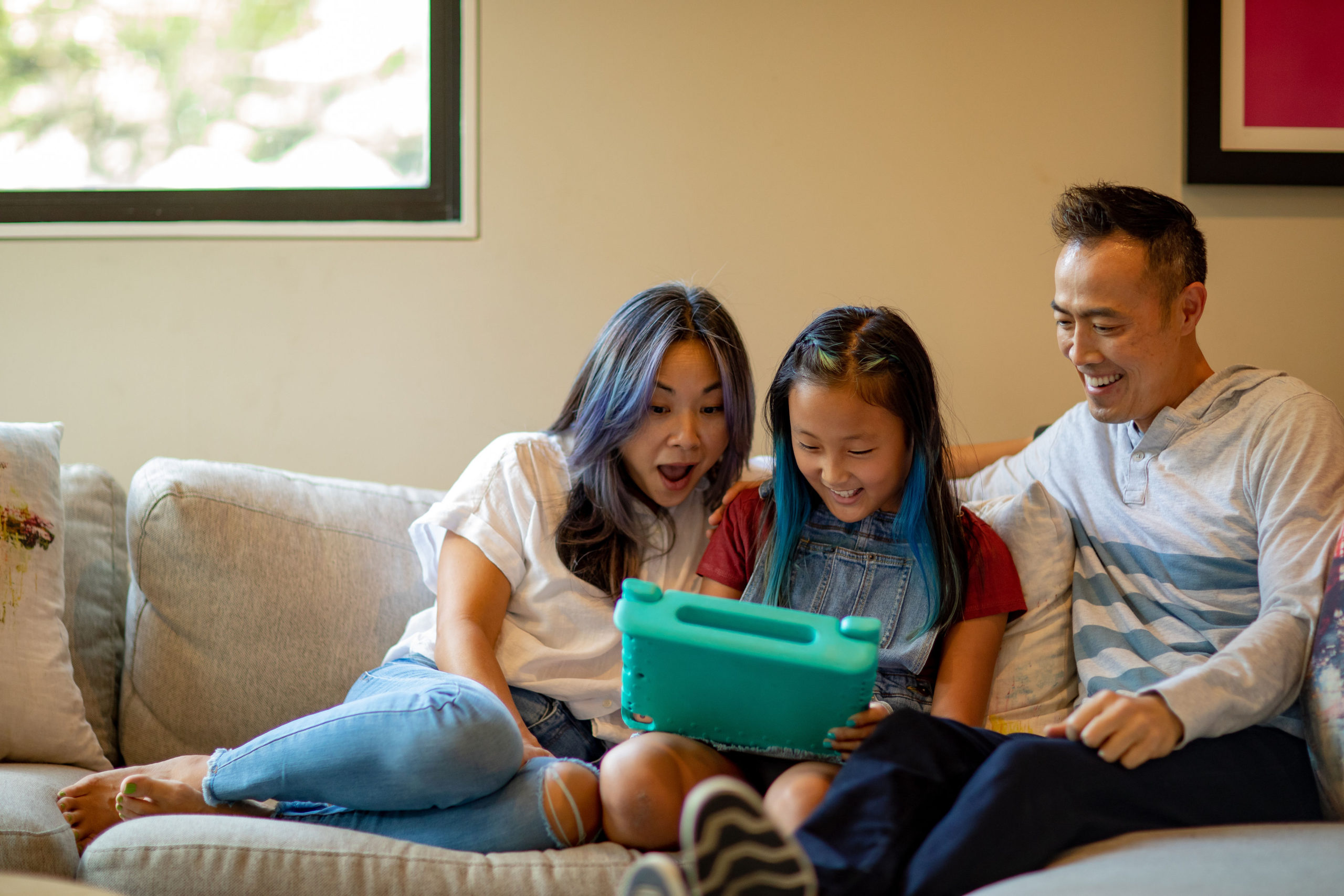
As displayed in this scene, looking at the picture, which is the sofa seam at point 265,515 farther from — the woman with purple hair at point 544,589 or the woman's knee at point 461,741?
the woman's knee at point 461,741

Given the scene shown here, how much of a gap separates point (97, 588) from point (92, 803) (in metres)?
0.48

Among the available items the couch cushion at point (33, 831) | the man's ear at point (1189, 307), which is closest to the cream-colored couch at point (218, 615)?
the couch cushion at point (33, 831)

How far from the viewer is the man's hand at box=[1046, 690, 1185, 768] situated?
3.56ft

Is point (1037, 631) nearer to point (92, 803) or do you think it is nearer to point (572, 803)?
point (572, 803)

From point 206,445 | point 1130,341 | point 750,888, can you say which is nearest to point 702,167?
point 1130,341

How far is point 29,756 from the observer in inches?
57.5

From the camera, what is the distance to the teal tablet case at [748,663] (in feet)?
3.51

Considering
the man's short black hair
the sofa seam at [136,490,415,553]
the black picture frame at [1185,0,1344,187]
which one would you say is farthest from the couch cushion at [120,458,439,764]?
the black picture frame at [1185,0,1344,187]

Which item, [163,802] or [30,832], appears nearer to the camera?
[30,832]

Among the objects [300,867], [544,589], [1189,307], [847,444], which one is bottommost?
[300,867]

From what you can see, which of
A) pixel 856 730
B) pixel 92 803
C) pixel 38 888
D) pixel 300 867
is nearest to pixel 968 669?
pixel 856 730

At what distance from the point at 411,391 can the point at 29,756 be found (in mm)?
952

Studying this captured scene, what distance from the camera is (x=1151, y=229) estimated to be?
1.38 meters

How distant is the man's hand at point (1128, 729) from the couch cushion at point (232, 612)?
112cm
